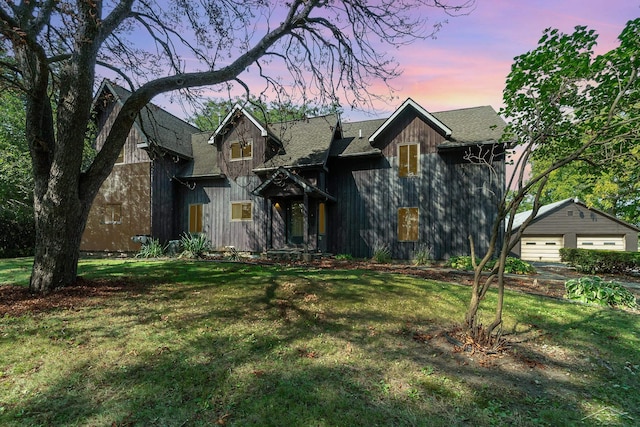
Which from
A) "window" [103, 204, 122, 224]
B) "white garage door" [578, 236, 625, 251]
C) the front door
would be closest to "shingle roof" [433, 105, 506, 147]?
the front door

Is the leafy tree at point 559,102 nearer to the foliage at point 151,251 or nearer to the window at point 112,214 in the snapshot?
the foliage at point 151,251

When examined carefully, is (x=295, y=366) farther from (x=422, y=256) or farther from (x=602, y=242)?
(x=602, y=242)

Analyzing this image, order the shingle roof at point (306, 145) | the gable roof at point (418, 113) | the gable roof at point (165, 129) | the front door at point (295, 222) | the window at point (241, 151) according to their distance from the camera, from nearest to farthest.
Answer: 1. the gable roof at point (418, 113)
2. the shingle roof at point (306, 145)
3. the front door at point (295, 222)
4. the gable roof at point (165, 129)
5. the window at point (241, 151)

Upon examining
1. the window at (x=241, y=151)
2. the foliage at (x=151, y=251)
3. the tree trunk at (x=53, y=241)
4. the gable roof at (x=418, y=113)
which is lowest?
the foliage at (x=151, y=251)

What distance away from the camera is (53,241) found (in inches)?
242

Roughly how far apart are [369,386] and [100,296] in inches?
229

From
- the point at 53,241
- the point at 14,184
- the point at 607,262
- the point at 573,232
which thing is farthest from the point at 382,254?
the point at 14,184

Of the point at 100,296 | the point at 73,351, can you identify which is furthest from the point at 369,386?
the point at 100,296

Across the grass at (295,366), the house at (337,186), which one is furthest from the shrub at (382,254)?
the grass at (295,366)

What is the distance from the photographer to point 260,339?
445cm

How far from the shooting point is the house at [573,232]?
2200 cm

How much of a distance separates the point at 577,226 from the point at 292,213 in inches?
879

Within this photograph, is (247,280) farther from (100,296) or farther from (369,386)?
(369,386)

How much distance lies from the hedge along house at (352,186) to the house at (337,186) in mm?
51
